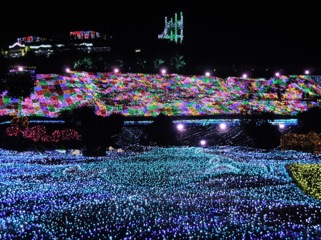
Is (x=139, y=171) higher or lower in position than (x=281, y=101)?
higher

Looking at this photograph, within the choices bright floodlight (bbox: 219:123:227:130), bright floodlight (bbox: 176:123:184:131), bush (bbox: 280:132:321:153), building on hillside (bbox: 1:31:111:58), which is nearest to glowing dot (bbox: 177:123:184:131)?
bright floodlight (bbox: 176:123:184:131)

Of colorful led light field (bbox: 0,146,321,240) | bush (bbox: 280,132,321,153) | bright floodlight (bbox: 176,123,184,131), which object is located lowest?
bright floodlight (bbox: 176,123,184,131)

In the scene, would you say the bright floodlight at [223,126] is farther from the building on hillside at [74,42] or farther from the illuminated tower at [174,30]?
the building on hillside at [74,42]

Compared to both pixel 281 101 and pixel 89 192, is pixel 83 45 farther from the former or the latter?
pixel 89 192

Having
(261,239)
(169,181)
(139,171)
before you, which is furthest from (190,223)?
(139,171)

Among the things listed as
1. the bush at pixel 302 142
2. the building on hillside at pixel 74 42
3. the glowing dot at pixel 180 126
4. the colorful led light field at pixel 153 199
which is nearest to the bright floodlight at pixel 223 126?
the glowing dot at pixel 180 126

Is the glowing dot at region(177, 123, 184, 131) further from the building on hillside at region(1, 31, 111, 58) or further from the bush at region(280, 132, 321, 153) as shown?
the building on hillside at region(1, 31, 111, 58)
